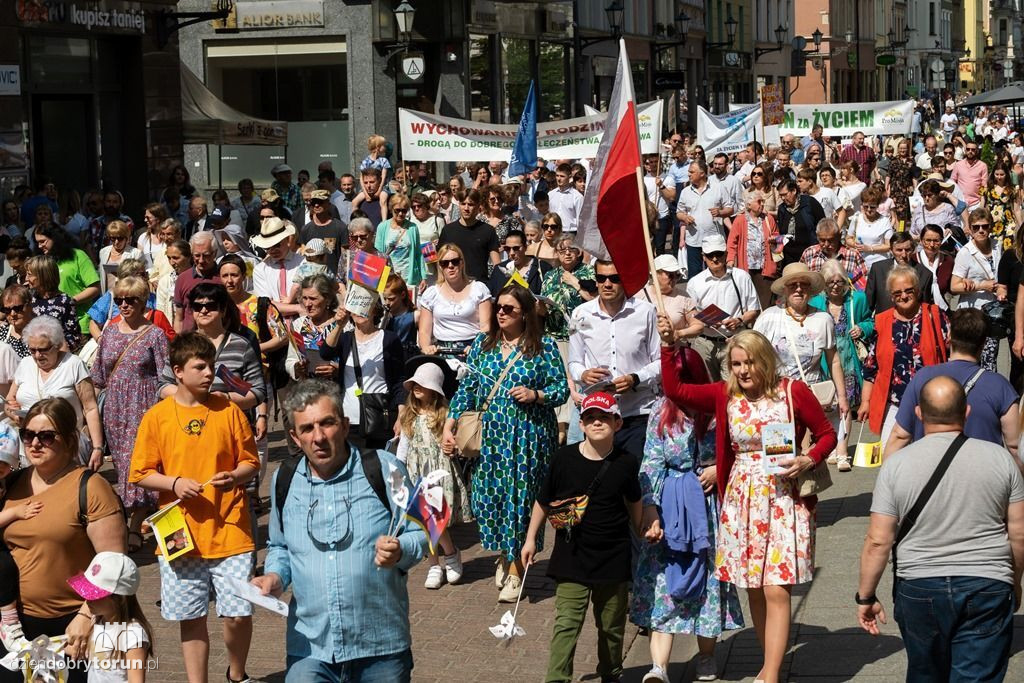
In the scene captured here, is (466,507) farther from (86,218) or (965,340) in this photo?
(86,218)

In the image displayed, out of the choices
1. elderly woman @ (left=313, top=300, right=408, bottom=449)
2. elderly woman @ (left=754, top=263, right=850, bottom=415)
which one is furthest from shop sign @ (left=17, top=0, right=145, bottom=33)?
elderly woman @ (left=754, top=263, right=850, bottom=415)

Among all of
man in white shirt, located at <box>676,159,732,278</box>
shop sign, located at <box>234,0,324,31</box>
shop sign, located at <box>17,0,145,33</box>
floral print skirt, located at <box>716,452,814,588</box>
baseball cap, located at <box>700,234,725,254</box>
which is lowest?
floral print skirt, located at <box>716,452,814,588</box>

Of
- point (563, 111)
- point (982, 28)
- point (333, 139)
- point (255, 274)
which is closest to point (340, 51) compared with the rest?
point (333, 139)

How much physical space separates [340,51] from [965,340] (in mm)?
25188

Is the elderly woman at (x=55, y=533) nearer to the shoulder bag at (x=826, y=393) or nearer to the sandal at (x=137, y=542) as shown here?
the sandal at (x=137, y=542)

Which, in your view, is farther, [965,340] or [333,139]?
[333,139]

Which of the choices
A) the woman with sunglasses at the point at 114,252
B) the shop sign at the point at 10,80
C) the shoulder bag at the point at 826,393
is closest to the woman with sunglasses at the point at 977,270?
the shoulder bag at the point at 826,393

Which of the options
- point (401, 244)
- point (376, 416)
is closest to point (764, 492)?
point (376, 416)

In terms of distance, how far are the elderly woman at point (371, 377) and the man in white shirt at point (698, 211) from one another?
9.64 meters

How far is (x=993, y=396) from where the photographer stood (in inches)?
293

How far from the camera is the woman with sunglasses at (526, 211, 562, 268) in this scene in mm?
14148

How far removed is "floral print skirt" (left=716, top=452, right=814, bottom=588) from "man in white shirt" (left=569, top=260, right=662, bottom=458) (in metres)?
1.29

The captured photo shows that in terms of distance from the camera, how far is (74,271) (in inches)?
506

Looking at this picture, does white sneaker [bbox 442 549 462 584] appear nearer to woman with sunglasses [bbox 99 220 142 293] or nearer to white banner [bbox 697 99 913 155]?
woman with sunglasses [bbox 99 220 142 293]
